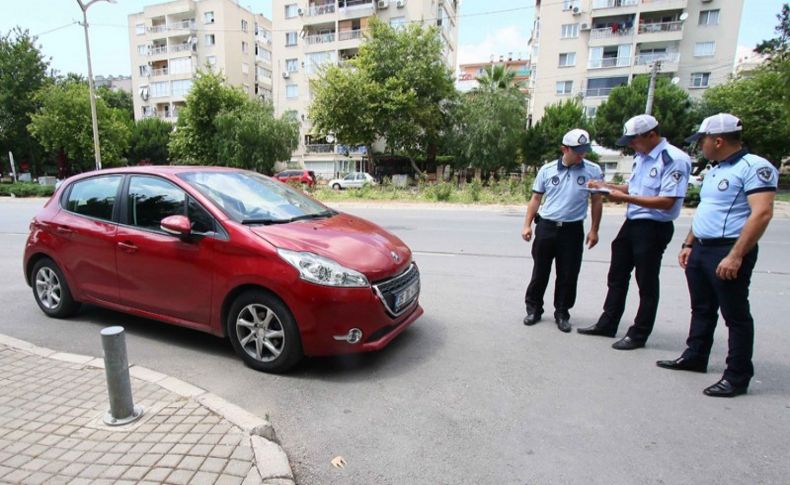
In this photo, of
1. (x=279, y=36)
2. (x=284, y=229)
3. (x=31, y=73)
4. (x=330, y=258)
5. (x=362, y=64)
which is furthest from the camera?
(x=279, y=36)

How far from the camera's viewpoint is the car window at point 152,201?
376cm

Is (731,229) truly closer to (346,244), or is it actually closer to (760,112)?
(346,244)

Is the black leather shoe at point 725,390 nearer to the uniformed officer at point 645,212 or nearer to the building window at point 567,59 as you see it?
the uniformed officer at point 645,212

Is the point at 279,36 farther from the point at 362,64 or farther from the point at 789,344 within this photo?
the point at 789,344

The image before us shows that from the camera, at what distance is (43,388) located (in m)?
3.05

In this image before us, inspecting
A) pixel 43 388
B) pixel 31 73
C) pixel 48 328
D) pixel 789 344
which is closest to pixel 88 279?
pixel 48 328

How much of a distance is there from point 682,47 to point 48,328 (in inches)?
1975

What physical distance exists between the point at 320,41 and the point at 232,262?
1872 inches

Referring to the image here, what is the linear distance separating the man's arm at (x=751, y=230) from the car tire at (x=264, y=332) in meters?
3.01

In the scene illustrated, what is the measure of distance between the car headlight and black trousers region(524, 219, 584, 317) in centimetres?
202

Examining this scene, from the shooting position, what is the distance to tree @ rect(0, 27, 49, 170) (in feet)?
125

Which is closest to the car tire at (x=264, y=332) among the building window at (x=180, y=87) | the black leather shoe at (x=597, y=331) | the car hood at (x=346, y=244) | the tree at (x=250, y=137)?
the car hood at (x=346, y=244)

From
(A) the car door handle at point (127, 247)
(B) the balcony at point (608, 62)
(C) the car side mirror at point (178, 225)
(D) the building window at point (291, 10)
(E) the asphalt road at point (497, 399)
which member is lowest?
(E) the asphalt road at point (497, 399)

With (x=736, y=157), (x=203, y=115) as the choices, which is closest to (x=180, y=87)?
(x=203, y=115)
